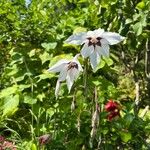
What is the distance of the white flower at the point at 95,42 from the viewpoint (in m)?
2.08

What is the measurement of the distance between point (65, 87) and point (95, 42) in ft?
4.18

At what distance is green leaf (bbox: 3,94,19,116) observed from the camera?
3.45 meters

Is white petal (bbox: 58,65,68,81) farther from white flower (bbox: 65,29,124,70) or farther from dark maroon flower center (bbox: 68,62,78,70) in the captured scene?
white flower (bbox: 65,29,124,70)

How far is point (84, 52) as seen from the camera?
2.09 meters

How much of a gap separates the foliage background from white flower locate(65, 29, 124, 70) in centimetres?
86

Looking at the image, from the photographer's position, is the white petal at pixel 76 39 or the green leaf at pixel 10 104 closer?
the white petal at pixel 76 39

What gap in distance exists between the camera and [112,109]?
3240 mm

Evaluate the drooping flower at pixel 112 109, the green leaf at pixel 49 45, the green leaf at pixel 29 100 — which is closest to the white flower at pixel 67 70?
the drooping flower at pixel 112 109

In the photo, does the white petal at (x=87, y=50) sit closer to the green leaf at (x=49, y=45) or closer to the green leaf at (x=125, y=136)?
the green leaf at (x=125, y=136)

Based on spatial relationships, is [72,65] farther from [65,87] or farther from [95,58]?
[65,87]

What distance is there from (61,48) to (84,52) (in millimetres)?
1608

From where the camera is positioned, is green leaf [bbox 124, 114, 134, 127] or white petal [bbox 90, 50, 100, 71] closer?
white petal [bbox 90, 50, 100, 71]

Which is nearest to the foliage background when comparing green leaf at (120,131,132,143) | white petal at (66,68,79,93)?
green leaf at (120,131,132,143)

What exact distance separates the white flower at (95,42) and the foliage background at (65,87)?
86 centimetres
